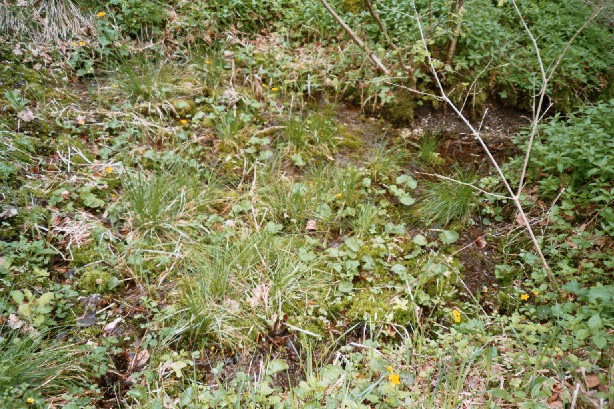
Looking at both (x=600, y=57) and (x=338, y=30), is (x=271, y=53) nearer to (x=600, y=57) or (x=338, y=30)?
(x=338, y=30)

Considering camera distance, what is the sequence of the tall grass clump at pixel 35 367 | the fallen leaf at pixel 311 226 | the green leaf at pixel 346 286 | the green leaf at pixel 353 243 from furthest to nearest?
the fallen leaf at pixel 311 226
the green leaf at pixel 353 243
the green leaf at pixel 346 286
the tall grass clump at pixel 35 367

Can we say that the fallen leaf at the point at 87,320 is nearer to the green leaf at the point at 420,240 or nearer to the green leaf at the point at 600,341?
the green leaf at the point at 420,240

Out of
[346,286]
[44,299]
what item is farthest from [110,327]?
[346,286]

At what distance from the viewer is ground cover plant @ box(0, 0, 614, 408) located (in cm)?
241

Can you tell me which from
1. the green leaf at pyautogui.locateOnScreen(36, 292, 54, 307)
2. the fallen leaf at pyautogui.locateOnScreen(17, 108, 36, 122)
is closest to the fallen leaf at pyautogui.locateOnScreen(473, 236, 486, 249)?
the green leaf at pyautogui.locateOnScreen(36, 292, 54, 307)

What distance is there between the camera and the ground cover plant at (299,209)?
2410mm

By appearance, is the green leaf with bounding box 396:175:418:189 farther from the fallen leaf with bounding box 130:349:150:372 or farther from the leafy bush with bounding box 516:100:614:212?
the fallen leaf with bounding box 130:349:150:372

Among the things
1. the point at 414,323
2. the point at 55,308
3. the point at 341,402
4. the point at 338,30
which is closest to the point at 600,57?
the point at 338,30

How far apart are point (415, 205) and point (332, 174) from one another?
28.2 inches

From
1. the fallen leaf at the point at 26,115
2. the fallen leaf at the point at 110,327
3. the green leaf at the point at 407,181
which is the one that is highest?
the green leaf at the point at 407,181

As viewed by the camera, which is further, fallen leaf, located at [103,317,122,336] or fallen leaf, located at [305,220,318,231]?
fallen leaf, located at [305,220,318,231]

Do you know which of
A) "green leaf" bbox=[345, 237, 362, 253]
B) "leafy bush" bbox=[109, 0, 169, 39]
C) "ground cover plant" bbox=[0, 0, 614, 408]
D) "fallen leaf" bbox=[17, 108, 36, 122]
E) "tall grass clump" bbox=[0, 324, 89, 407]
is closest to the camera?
"tall grass clump" bbox=[0, 324, 89, 407]

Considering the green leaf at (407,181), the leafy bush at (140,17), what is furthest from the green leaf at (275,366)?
the leafy bush at (140,17)

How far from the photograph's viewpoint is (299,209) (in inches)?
134
